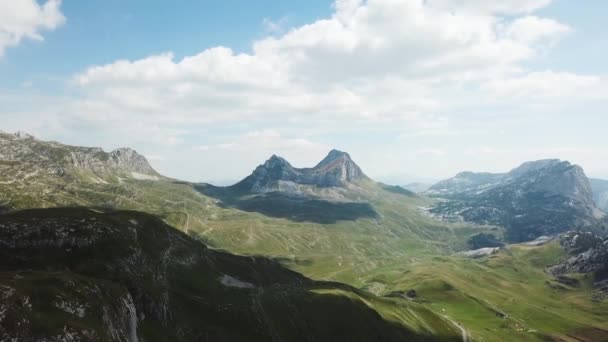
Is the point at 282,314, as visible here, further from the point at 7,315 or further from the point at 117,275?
the point at 7,315

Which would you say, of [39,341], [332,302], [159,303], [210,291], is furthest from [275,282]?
[39,341]

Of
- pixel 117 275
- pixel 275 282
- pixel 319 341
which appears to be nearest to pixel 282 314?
pixel 319 341

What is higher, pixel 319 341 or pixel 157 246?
pixel 157 246

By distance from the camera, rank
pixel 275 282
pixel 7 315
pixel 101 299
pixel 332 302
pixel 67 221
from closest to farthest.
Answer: pixel 7 315
pixel 101 299
pixel 67 221
pixel 332 302
pixel 275 282

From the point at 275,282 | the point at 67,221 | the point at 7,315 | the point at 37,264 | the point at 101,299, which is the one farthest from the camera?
the point at 275,282

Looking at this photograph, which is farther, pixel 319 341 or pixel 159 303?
pixel 319 341

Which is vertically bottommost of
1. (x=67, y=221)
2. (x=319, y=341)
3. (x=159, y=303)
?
(x=319, y=341)
